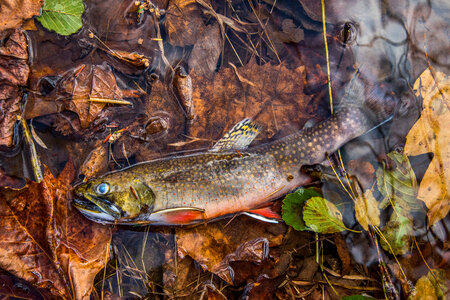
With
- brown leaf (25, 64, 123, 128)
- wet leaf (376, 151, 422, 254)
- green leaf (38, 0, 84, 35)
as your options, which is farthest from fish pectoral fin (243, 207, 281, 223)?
green leaf (38, 0, 84, 35)

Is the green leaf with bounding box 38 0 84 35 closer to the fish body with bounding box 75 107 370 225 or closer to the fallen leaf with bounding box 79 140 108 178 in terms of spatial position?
the fallen leaf with bounding box 79 140 108 178

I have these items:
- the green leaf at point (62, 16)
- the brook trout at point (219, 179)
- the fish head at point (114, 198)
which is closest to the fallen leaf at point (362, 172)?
the brook trout at point (219, 179)

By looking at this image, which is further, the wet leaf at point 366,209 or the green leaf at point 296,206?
the wet leaf at point 366,209

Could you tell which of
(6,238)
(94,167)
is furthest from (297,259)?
(6,238)

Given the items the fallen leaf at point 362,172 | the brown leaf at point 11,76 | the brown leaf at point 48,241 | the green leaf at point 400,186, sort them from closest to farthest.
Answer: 1. the brown leaf at point 48,241
2. the brown leaf at point 11,76
3. the green leaf at point 400,186
4. the fallen leaf at point 362,172

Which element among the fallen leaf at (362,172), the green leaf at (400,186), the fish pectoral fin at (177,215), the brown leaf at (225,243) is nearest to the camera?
the fish pectoral fin at (177,215)

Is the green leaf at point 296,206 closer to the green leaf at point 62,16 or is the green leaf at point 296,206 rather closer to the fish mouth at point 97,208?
the fish mouth at point 97,208

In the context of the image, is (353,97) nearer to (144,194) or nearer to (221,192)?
(221,192)
